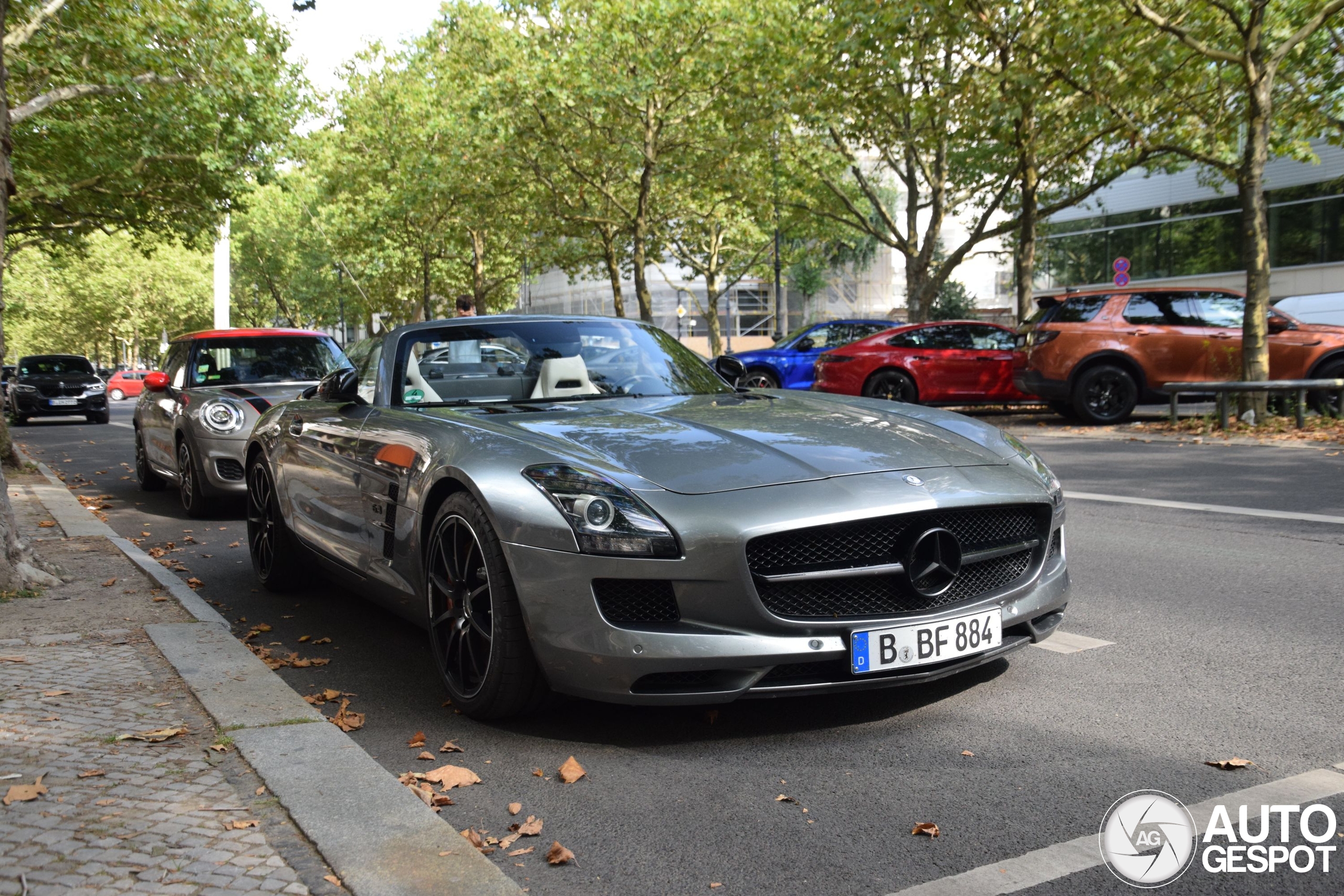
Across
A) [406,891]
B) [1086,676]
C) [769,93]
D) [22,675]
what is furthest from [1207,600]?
[769,93]

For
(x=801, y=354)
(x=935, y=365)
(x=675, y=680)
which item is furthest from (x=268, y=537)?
(x=801, y=354)

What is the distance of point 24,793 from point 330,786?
30.5 inches

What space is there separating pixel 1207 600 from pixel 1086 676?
1.54 m

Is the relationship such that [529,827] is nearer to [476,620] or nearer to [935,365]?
[476,620]

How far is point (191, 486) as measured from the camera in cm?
988

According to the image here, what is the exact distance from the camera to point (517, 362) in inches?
210

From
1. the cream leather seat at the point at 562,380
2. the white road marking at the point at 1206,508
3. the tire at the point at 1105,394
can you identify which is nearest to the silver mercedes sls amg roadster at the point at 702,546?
the cream leather seat at the point at 562,380

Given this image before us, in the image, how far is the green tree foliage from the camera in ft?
211

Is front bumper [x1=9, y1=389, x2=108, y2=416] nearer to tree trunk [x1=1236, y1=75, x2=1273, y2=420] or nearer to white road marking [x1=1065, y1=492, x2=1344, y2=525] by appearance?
tree trunk [x1=1236, y1=75, x2=1273, y2=420]

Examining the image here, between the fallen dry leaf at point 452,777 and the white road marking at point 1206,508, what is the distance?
20.8 feet

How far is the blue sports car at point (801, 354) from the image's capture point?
75.2 ft

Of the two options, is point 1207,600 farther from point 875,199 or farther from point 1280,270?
point 1280,270

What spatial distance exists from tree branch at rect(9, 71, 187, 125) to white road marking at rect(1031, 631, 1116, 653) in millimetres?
9320

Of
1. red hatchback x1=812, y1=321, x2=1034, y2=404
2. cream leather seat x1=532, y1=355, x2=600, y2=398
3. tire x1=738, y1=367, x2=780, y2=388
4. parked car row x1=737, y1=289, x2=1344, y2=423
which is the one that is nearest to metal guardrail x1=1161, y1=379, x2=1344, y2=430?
parked car row x1=737, y1=289, x2=1344, y2=423
